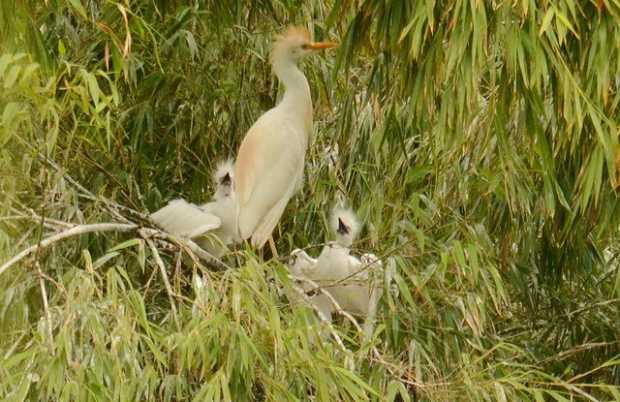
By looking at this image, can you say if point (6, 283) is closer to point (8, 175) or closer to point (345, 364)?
point (8, 175)

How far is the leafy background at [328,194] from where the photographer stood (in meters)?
2.54

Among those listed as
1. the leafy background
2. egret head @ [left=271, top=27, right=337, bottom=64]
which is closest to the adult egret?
egret head @ [left=271, top=27, right=337, bottom=64]

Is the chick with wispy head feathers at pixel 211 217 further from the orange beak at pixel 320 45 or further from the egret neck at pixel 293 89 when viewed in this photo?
the orange beak at pixel 320 45

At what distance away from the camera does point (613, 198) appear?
3.31 meters

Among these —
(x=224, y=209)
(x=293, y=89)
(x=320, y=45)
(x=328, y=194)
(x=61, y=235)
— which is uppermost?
(x=61, y=235)

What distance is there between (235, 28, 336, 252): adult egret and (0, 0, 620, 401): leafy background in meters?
0.15

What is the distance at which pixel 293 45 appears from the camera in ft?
13.4

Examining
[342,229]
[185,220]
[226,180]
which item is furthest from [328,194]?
[185,220]

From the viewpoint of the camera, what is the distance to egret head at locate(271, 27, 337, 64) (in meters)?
4.09

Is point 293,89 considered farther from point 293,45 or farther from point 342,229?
point 342,229

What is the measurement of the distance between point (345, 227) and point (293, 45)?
0.63 metres

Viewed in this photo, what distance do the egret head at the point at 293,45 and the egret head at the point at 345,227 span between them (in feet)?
1.70

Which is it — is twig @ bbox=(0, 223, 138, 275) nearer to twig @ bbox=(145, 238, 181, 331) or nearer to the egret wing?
twig @ bbox=(145, 238, 181, 331)

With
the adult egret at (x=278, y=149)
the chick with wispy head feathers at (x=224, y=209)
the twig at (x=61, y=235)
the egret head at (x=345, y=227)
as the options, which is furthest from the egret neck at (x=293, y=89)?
the twig at (x=61, y=235)
